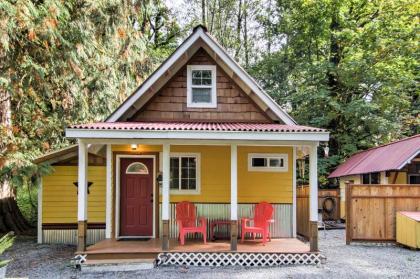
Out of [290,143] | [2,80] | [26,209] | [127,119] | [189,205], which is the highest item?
[2,80]

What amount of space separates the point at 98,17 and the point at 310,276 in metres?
10.7

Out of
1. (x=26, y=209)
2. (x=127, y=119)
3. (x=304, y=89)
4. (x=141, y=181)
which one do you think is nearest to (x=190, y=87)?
(x=127, y=119)

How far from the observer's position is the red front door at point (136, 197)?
10430 millimetres

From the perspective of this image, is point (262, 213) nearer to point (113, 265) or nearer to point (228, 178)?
point (228, 178)

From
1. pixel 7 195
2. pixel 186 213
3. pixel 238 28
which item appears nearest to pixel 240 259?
pixel 186 213

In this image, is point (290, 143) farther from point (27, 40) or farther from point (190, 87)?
point (27, 40)

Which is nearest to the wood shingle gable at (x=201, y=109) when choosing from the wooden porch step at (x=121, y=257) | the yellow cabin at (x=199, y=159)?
the yellow cabin at (x=199, y=159)

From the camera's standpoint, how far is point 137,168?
34.6 ft

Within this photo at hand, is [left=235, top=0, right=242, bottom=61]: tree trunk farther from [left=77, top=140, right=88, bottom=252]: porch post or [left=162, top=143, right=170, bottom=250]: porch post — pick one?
[left=77, top=140, right=88, bottom=252]: porch post

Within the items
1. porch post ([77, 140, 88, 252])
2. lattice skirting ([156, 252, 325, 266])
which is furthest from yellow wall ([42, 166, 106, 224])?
lattice skirting ([156, 252, 325, 266])

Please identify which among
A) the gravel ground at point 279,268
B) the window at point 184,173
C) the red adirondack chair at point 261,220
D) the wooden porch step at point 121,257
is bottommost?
the gravel ground at point 279,268

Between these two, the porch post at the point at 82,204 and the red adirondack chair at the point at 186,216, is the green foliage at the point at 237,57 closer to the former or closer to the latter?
the porch post at the point at 82,204

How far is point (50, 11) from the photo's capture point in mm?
10023

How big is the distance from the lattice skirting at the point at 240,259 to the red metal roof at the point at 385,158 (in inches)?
241
